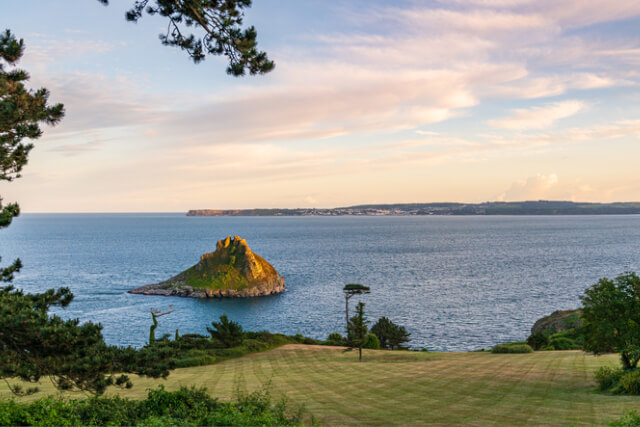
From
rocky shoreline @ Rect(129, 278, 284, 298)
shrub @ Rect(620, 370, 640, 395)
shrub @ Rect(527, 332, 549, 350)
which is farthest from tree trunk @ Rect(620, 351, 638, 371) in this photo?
rocky shoreline @ Rect(129, 278, 284, 298)

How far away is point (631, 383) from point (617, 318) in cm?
327

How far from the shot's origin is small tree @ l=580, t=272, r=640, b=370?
893 inches

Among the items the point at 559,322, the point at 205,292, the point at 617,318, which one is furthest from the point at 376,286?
the point at 617,318

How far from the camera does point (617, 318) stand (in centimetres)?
2316

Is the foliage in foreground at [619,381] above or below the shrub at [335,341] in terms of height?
above

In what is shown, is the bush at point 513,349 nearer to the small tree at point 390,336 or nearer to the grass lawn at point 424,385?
the grass lawn at point 424,385

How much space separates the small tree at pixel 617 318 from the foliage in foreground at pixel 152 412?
18589 millimetres

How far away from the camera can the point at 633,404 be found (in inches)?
737

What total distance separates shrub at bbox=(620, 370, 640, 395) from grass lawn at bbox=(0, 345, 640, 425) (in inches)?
48.2

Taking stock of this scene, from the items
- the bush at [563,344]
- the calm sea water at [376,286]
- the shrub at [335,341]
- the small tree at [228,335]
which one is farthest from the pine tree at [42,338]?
the calm sea water at [376,286]

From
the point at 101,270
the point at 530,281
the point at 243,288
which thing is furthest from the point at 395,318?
the point at 101,270

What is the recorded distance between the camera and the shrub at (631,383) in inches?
854

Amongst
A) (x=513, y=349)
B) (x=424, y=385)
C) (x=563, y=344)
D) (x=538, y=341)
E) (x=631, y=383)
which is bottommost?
(x=538, y=341)

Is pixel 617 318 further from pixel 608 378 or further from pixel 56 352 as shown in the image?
pixel 56 352
